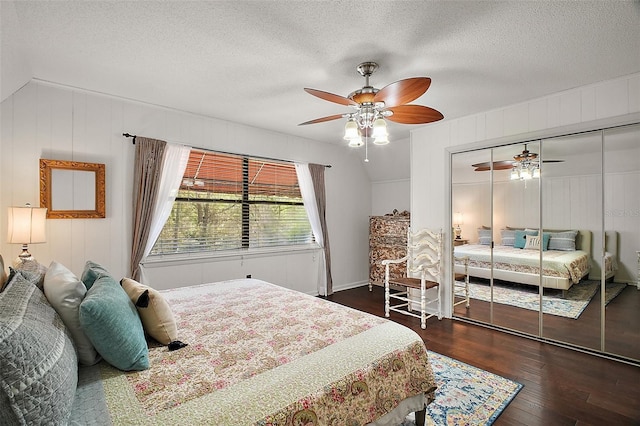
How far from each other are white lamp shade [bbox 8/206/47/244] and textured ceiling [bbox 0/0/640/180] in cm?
104

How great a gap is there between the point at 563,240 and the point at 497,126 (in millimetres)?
1452

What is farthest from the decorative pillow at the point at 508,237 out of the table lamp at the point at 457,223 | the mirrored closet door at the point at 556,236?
the table lamp at the point at 457,223

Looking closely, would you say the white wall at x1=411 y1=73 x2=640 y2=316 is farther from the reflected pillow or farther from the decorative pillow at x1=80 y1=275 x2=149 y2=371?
the decorative pillow at x1=80 y1=275 x2=149 y2=371

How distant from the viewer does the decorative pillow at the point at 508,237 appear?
11.6ft

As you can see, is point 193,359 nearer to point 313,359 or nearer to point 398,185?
point 313,359

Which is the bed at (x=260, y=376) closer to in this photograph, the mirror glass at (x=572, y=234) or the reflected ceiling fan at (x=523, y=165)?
the mirror glass at (x=572, y=234)

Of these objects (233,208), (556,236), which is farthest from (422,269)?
(233,208)

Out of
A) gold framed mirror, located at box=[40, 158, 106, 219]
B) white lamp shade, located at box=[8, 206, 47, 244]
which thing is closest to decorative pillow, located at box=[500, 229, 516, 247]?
gold framed mirror, located at box=[40, 158, 106, 219]

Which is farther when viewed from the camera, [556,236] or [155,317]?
[556,236]

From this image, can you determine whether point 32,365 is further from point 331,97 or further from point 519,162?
point 519,162

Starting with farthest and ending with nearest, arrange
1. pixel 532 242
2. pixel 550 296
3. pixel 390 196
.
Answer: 1. pixel 390 196
2. pixel 532 242
3. pixel 550 296

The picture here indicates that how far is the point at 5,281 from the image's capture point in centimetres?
158

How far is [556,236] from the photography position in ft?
10.6

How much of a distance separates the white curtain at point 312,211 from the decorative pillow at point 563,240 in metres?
3.10
